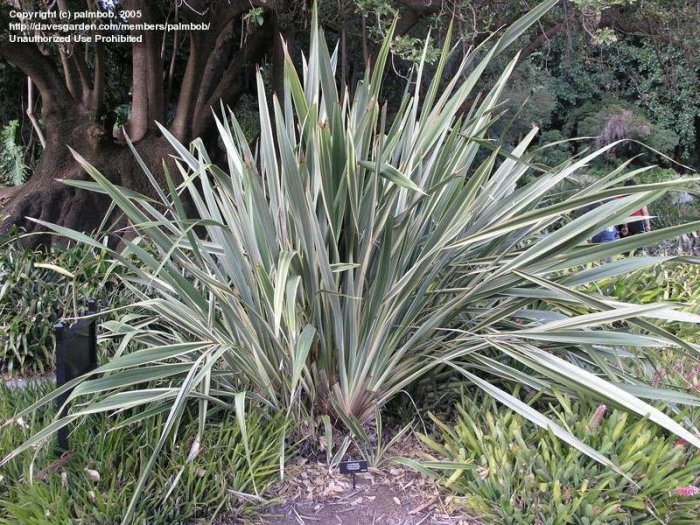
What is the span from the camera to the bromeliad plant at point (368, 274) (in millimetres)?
2141

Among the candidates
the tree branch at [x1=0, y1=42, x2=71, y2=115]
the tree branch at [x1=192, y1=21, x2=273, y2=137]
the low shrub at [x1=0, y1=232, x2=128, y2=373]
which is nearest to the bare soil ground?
the low shrub at [x1=0, y1=232, x2=128, y2=373]

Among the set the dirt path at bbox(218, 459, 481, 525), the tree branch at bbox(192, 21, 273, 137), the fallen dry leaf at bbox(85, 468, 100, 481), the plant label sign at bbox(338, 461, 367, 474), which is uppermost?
the tree branch at bbox(192, 21, 273, 137)

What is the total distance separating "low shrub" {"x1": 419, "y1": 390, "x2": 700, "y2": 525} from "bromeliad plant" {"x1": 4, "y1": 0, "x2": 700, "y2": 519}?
13cm

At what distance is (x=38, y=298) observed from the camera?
3.65 metres

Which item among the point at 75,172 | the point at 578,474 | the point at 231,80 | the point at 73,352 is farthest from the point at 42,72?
the point at 578,474

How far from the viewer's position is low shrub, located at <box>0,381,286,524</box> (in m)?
1.84

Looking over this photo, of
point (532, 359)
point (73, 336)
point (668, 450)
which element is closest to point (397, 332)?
point (532, 359)

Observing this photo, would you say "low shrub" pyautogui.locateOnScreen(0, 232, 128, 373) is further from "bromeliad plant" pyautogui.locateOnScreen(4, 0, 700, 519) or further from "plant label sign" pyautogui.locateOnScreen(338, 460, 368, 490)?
"plant label sign" pyautogui.locateOnScreen(338, 460, 368, 490)

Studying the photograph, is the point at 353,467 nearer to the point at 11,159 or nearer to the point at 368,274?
the point at 368,274

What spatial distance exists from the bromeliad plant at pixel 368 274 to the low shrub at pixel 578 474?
0.44ft

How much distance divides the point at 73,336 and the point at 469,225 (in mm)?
1721

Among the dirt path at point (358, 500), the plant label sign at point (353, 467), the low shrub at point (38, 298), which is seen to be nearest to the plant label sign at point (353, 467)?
the plant label sign at point (353, 467)

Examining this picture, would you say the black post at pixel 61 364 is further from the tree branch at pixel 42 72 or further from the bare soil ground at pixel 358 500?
the tree branch at pixel 42 72

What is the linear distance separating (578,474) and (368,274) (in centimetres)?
112
